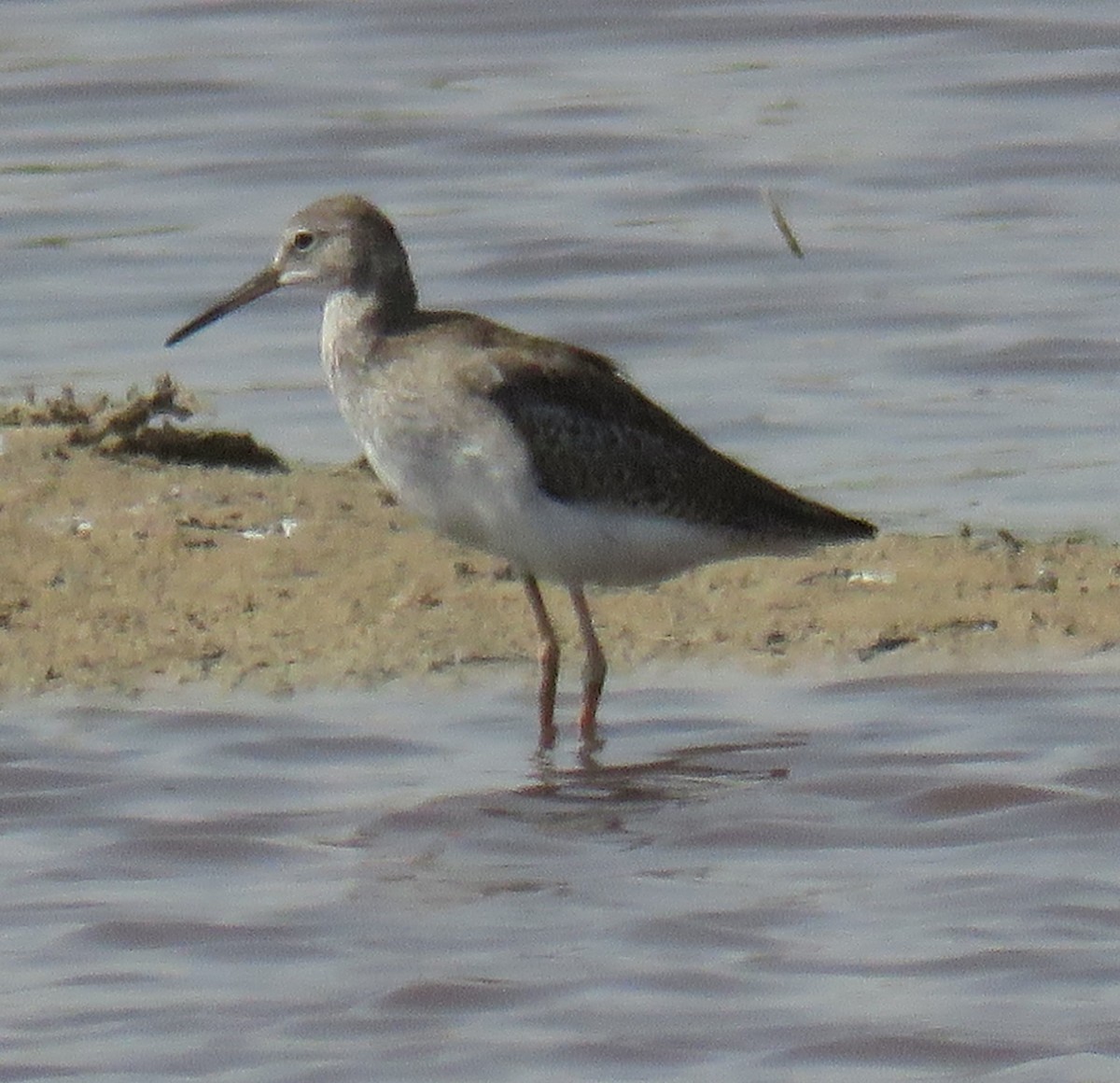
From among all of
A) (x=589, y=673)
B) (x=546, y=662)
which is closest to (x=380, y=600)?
(x=546, y=662)

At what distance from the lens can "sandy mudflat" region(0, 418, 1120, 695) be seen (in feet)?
29.1

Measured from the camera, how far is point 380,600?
30.3ft

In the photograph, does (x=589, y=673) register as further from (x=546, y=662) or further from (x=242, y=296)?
(x=242, y=296)

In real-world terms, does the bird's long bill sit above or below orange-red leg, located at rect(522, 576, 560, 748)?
above

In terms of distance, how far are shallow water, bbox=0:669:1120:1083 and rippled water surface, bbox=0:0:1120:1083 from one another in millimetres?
14

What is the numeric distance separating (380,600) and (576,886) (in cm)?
199

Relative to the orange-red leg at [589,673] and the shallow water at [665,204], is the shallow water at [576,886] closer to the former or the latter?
the orange-red leg at [589,673]

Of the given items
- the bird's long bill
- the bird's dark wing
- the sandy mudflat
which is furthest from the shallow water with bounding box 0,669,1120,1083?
the bird's long bill

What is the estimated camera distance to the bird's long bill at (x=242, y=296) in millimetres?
9586

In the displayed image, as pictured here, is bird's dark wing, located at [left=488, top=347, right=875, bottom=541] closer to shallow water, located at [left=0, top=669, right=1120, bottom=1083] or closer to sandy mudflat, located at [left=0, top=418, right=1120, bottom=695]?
sandy mudflat, located at [left=0, top=418, right=1120, bottom=695]

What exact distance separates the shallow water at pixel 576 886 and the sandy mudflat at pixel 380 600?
0.24 meters

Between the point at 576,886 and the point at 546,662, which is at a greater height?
the point at 546,662

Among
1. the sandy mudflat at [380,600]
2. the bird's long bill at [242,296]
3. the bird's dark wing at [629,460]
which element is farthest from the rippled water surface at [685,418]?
the bird's long bill at [242,296]

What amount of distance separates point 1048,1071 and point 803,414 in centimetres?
568
